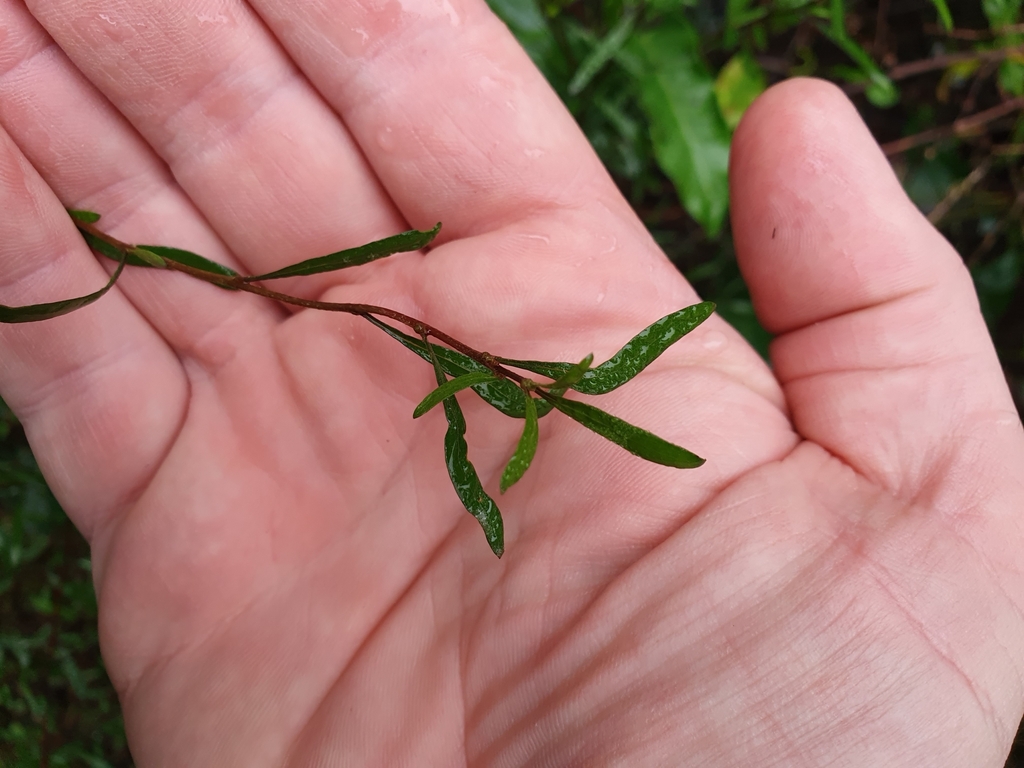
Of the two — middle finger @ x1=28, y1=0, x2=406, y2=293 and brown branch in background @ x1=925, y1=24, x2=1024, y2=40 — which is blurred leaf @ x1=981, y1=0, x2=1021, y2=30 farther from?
middle finger @ x1=28, y1=0, x2=406, y2=293

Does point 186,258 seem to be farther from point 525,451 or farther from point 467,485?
point 525,451

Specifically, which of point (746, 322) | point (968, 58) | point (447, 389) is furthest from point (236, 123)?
point (968, 58)

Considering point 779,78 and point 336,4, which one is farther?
point 779,78

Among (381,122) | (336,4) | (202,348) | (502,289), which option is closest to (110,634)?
(202,348)

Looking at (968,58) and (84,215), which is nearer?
(84,215)

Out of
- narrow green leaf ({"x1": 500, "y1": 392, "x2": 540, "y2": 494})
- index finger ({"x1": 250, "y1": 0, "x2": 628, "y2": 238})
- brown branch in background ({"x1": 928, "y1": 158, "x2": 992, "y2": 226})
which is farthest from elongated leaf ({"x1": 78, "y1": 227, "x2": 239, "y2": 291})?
brown branch in background ({"x1": 928, "y1": 158, "x2": 992, "y2": 226})

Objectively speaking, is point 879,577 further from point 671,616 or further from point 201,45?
point 201,45
